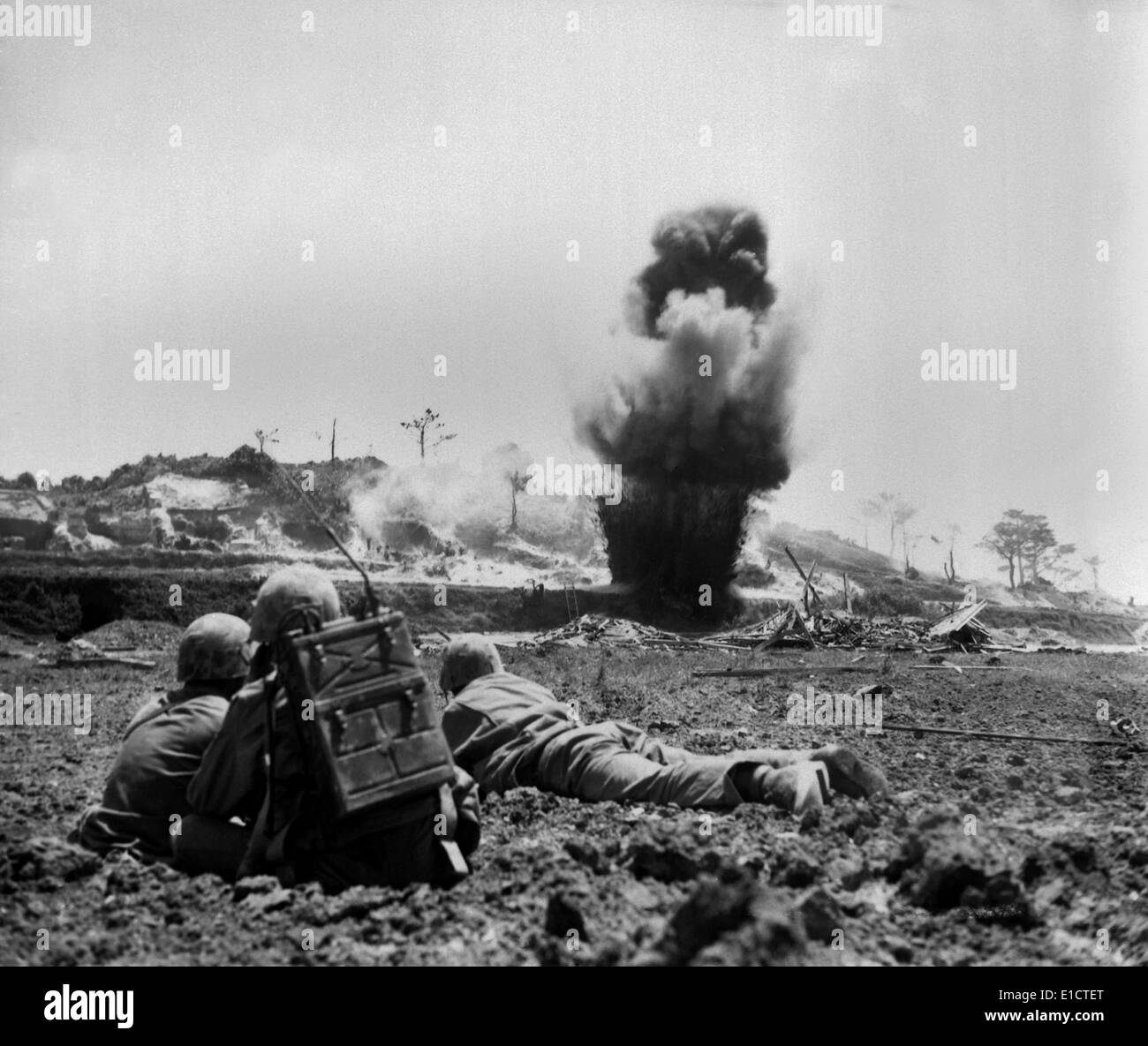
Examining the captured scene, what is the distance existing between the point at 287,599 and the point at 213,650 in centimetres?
62

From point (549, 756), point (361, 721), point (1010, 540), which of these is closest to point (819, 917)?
point (361, 721)

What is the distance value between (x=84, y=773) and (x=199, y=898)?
3391 millimetres

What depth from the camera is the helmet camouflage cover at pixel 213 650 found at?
180 inches

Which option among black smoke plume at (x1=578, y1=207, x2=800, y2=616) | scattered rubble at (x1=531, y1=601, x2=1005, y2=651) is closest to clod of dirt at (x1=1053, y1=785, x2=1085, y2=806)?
scattered rubble at (x1=531, y1=601, x2=1005, y2=651)

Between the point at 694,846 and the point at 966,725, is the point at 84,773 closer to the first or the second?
the point at 694,846

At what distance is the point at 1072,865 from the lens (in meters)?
4.40

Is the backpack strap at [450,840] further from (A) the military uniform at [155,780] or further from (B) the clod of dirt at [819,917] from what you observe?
(B) the clod of dirt at [819,917]

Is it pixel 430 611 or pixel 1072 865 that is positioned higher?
pixel 1072 865

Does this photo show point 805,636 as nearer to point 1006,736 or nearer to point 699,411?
point 699,411

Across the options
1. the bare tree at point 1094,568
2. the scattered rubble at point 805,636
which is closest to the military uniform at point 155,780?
the scattered rubble at point 805,636

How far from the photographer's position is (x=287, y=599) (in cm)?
419
